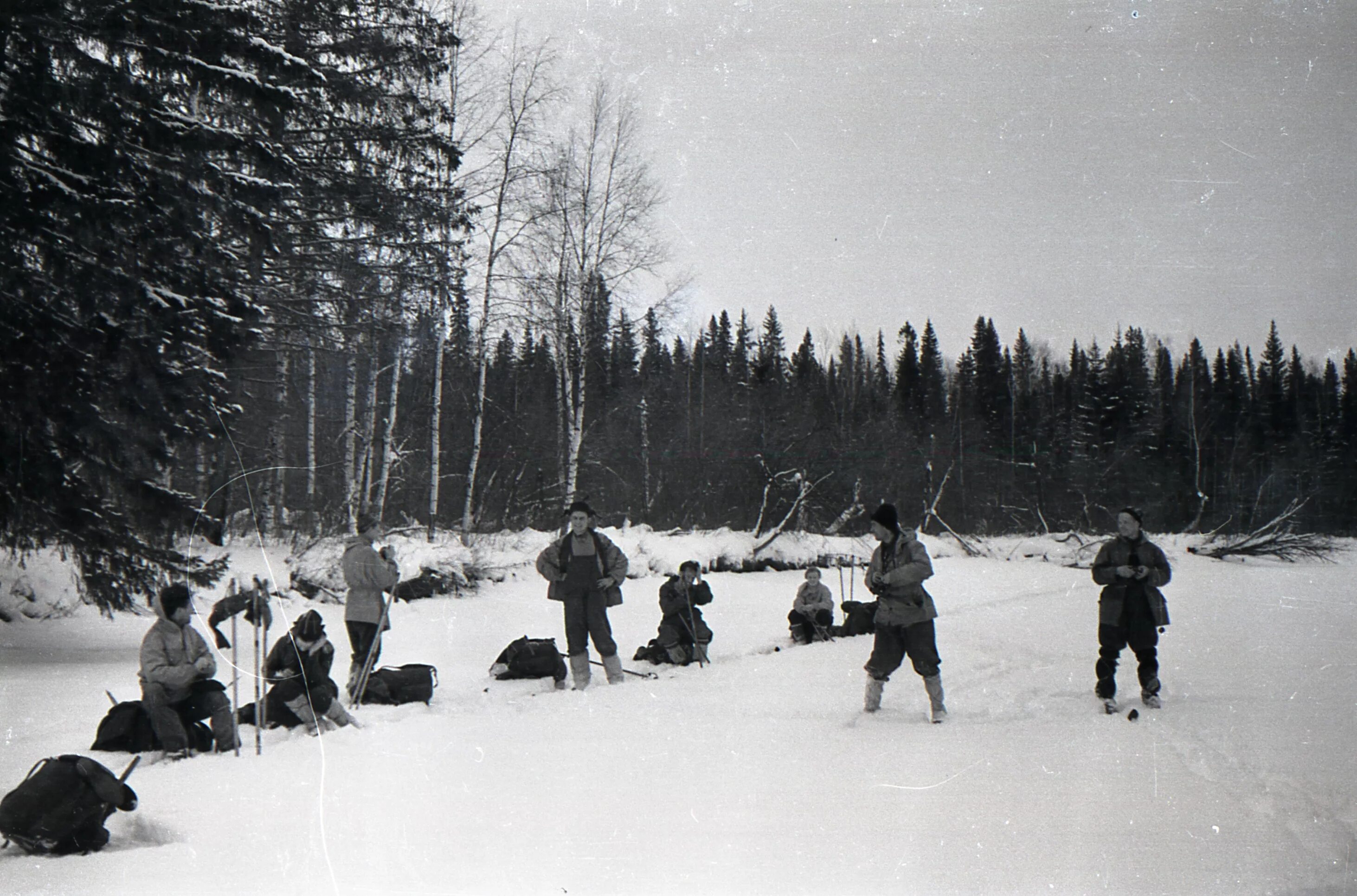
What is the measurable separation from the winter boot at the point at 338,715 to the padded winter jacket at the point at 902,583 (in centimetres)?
403

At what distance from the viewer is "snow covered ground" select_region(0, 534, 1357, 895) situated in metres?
3.60

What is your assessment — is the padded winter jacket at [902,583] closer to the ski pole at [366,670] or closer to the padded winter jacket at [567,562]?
the padded winter jacket at [567,562]

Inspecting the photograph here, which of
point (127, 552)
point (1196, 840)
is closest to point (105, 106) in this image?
point (127, 552)

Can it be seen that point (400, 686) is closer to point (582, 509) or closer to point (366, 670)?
point (366, 670)

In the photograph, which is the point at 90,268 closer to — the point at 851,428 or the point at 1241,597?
the point at 1241,597

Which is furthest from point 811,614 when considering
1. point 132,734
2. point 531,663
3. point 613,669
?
point 132,734

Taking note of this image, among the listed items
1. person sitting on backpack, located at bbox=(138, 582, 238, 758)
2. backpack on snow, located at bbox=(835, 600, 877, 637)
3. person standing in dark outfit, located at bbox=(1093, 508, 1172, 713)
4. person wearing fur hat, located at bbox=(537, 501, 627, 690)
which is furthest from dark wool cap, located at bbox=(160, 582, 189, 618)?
backpack on snow, located at bbox=(835, 600, 877, 637)

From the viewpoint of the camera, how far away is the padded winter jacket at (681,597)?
995 centimetres

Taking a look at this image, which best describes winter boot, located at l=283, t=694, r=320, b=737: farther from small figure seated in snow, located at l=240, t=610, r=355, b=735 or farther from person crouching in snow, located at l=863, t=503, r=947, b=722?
person crouching in snow, located at l=863, t=503, r=947, b=722

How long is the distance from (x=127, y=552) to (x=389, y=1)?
8271mm

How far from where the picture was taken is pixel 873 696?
6.61 meters

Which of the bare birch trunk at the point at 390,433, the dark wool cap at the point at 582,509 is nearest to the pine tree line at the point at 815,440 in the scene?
the bare birch trunk at the point at 390,433

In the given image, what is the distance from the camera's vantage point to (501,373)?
40.2m

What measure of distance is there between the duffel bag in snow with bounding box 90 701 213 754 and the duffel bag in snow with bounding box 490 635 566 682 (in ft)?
10.8
